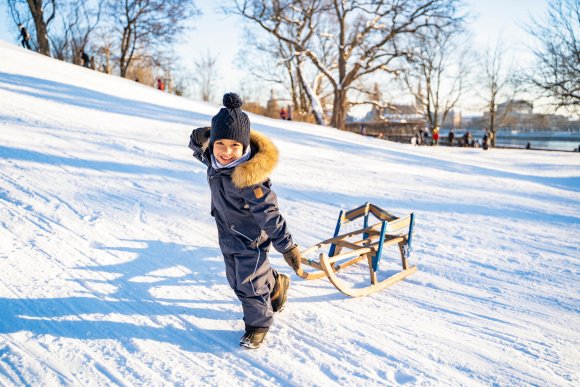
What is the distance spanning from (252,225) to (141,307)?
1024 millimetres

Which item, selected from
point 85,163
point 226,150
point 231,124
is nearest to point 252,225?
point 226,150

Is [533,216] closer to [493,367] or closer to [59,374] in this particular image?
[493,367]

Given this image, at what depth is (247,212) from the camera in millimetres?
2217

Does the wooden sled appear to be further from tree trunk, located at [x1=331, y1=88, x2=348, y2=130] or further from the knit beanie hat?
tree trunk, located at [x1=331, y1=88, x2=348, y2=130]

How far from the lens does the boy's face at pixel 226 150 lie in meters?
2.20

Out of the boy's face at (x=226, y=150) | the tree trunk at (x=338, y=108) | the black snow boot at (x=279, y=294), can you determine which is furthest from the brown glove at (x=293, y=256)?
the tree trunk at (x=338, y=108)

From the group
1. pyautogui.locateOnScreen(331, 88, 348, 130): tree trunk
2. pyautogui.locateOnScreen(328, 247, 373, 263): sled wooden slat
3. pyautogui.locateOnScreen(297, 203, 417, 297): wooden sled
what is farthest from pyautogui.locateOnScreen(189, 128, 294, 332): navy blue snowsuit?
pyautogui.locateOnScreen(331, 88, 348, 130): tree trunk

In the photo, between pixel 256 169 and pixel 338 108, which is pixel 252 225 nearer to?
pixel 256 169

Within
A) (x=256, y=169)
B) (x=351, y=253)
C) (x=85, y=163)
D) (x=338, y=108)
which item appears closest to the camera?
(x=256, y=169)

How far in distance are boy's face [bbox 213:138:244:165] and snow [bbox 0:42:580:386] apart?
108cm

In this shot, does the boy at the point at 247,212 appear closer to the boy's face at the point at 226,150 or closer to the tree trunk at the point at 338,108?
the boy's face at the point at 226,150

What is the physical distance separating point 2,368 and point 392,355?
208cm

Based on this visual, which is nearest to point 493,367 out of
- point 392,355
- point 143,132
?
point 392,355

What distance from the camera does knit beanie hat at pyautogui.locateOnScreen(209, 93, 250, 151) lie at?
216cm
